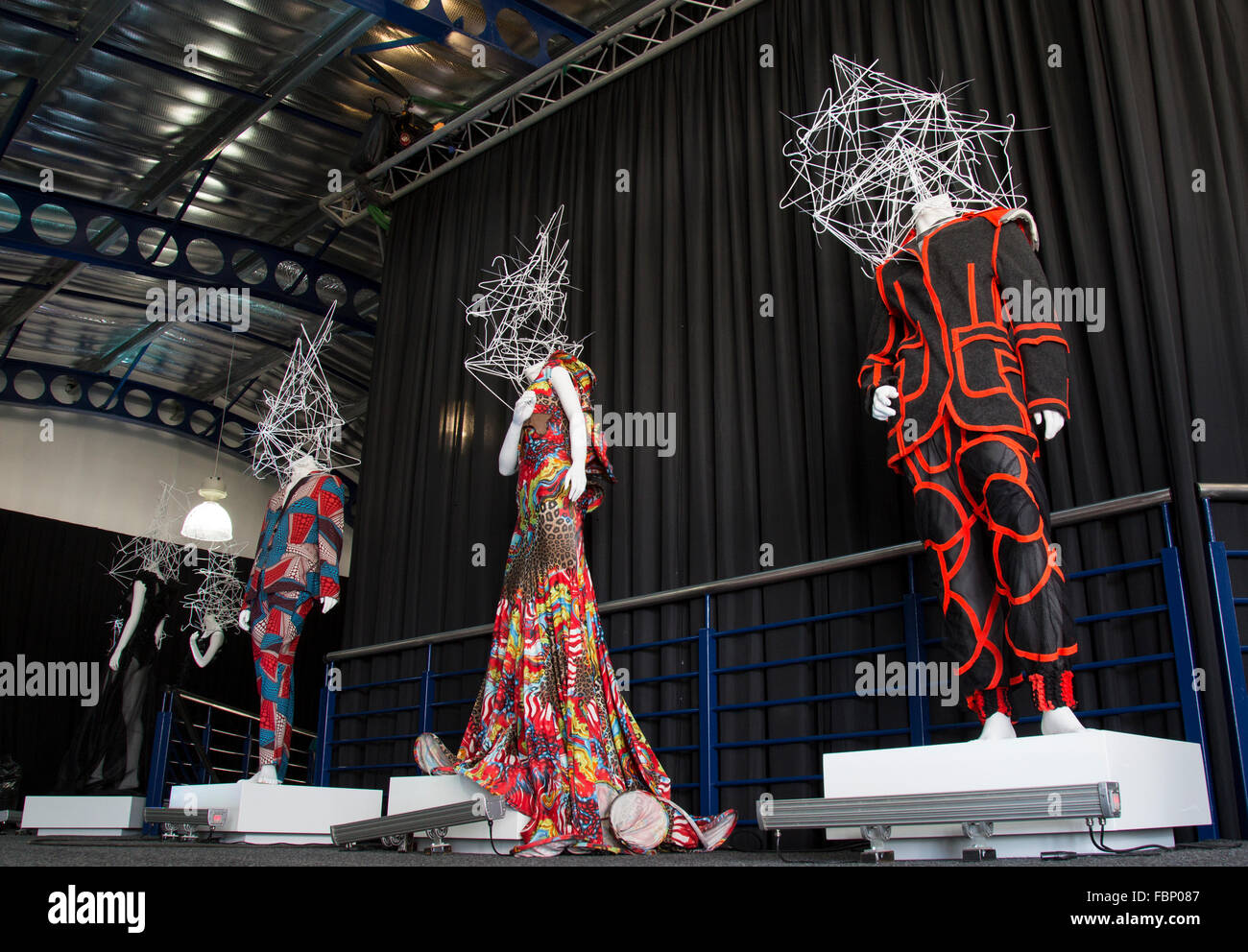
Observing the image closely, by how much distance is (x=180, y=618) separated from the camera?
12914 millimetres

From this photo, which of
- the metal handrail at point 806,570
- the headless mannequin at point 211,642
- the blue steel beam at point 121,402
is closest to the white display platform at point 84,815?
the metal handrail at point 806,570

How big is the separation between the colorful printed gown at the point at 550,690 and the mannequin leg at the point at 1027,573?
146 cm

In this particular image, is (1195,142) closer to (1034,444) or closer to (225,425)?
(1034,444)

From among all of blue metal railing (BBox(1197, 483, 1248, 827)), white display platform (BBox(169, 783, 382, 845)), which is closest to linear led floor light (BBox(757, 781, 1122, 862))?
blue metal railing (BBox(1197, 483, 1248, 827))

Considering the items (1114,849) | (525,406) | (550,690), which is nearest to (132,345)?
(525,406)

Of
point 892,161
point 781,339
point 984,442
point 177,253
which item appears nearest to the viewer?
point 984,442

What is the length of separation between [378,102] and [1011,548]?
672cm

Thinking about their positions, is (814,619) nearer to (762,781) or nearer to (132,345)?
(762,781)

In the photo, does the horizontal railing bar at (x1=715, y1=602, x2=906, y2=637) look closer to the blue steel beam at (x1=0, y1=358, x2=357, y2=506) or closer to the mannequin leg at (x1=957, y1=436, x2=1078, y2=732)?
the mannequin leg at (x1=957, y1=436, x2=1078, y2=732)

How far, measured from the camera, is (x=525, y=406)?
13.9ft

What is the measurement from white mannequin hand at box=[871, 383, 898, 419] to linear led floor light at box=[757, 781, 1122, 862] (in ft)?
3.92

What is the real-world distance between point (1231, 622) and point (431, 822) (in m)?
2.54

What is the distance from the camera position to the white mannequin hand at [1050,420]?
9.65 feet
